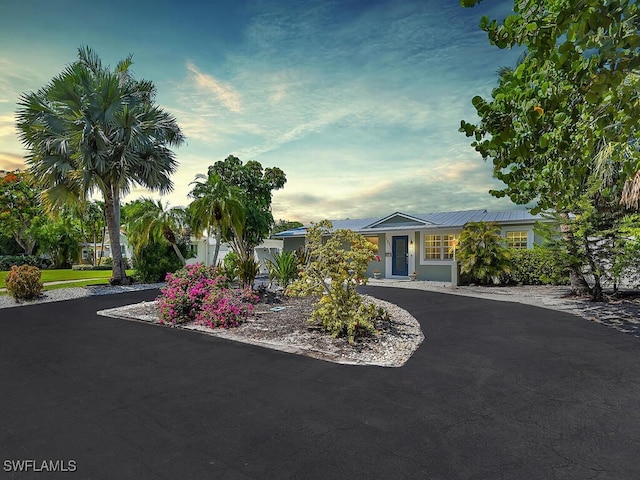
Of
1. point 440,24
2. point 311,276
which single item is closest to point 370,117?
point 440,24

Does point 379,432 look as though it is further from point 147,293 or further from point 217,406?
point 147,293

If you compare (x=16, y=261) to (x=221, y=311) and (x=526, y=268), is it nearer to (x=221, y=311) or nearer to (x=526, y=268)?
(x=221, y=311)

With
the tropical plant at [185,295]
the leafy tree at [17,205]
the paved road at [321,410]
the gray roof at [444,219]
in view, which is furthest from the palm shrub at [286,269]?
the leafy tree at [17,205]

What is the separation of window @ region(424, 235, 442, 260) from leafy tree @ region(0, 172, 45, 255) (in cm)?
2609

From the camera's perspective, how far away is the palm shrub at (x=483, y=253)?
14289 mm

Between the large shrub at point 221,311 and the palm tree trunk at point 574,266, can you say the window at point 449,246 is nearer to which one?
the palm tree trunk at point 574,266

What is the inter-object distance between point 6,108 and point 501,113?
1860 cm

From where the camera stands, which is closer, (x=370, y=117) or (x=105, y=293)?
(x=370, y=117)

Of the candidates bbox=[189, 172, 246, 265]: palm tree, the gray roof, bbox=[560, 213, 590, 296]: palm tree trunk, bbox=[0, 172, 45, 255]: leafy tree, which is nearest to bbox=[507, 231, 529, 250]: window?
the gray roof

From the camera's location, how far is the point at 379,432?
3.06 m

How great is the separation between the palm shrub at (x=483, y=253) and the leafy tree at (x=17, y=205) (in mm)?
27705

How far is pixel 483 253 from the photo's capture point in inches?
566

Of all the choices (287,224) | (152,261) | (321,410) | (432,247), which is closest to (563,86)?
(321,410)

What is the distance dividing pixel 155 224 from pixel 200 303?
943 centimetres
